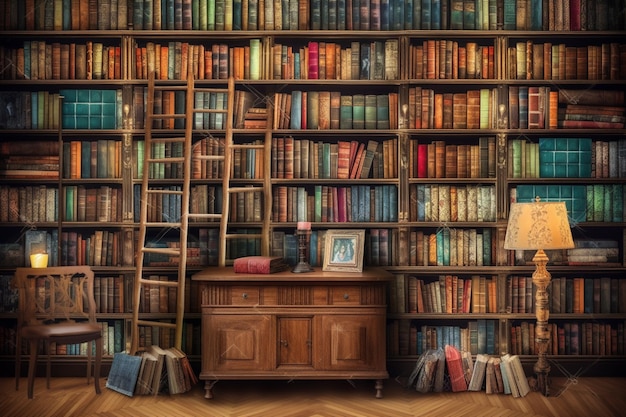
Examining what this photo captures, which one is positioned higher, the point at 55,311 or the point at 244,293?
the point at 244,293

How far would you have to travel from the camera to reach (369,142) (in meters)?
4.48

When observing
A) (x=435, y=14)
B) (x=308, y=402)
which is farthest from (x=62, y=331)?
(x=435, y=14)

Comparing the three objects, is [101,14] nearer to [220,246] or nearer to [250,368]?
[220,246]

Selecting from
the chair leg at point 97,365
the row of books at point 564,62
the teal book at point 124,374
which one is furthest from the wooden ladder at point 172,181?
the row of books at point 564,62

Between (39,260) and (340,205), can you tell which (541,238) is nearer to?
(340,205)

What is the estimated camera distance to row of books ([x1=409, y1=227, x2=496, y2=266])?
4457mm

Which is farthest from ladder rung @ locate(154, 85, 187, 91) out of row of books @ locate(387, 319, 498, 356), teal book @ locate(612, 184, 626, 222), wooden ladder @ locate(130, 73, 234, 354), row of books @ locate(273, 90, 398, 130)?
teal book @ locate(612, 184, 626, 222)

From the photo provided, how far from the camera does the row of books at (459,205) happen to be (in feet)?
14.6

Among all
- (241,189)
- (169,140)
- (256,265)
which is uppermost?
(169,140)

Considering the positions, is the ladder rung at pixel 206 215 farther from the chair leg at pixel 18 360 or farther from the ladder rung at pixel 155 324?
the chair leg at pixel 18 360

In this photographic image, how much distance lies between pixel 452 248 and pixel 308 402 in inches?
59.4

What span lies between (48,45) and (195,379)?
8.61 feet

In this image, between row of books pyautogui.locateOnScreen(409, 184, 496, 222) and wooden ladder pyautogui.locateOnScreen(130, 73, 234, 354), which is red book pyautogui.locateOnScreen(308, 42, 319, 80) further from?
row of books pyautogui.locateOnScreen(409, 184, 496, 222)

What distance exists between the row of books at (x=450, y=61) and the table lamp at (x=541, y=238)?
110cm
